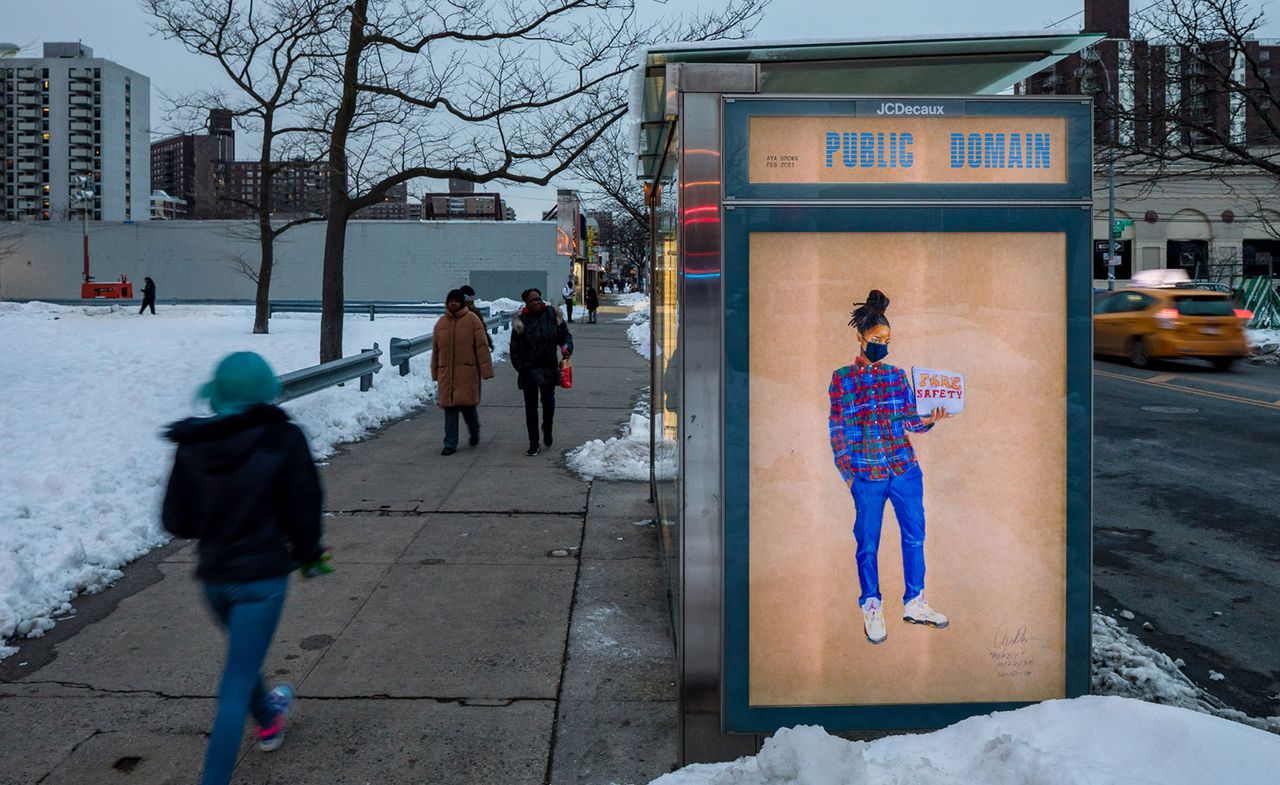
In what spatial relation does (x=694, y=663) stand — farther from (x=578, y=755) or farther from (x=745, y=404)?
(x=745, y=404)

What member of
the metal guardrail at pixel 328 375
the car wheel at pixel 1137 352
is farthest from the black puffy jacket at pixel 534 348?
the car wheel at pixel 1137 352

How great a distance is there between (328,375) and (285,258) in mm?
43426

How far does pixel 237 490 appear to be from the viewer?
335 cm

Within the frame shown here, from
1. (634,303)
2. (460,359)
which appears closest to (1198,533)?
(460,359)

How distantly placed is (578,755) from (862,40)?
9.89ft

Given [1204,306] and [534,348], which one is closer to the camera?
[534,348]

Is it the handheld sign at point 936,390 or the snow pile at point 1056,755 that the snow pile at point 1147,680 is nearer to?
the snow pile at point 1056,755

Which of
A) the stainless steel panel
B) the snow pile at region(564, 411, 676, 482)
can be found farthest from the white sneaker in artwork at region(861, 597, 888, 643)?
the snow pile at region(564, 411, 676, 482)

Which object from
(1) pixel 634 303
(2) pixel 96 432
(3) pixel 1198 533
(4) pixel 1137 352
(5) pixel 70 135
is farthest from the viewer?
(5) pixel 70 135

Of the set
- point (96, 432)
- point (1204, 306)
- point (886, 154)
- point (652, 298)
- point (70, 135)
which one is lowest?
point (96, 432)

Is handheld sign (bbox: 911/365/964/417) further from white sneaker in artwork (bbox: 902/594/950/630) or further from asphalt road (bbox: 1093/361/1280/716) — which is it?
asphalt road (bbox: 1093/361/1280/716)

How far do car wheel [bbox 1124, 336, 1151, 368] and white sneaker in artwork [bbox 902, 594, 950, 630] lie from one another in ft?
61.3

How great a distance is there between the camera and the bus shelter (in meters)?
3.58
